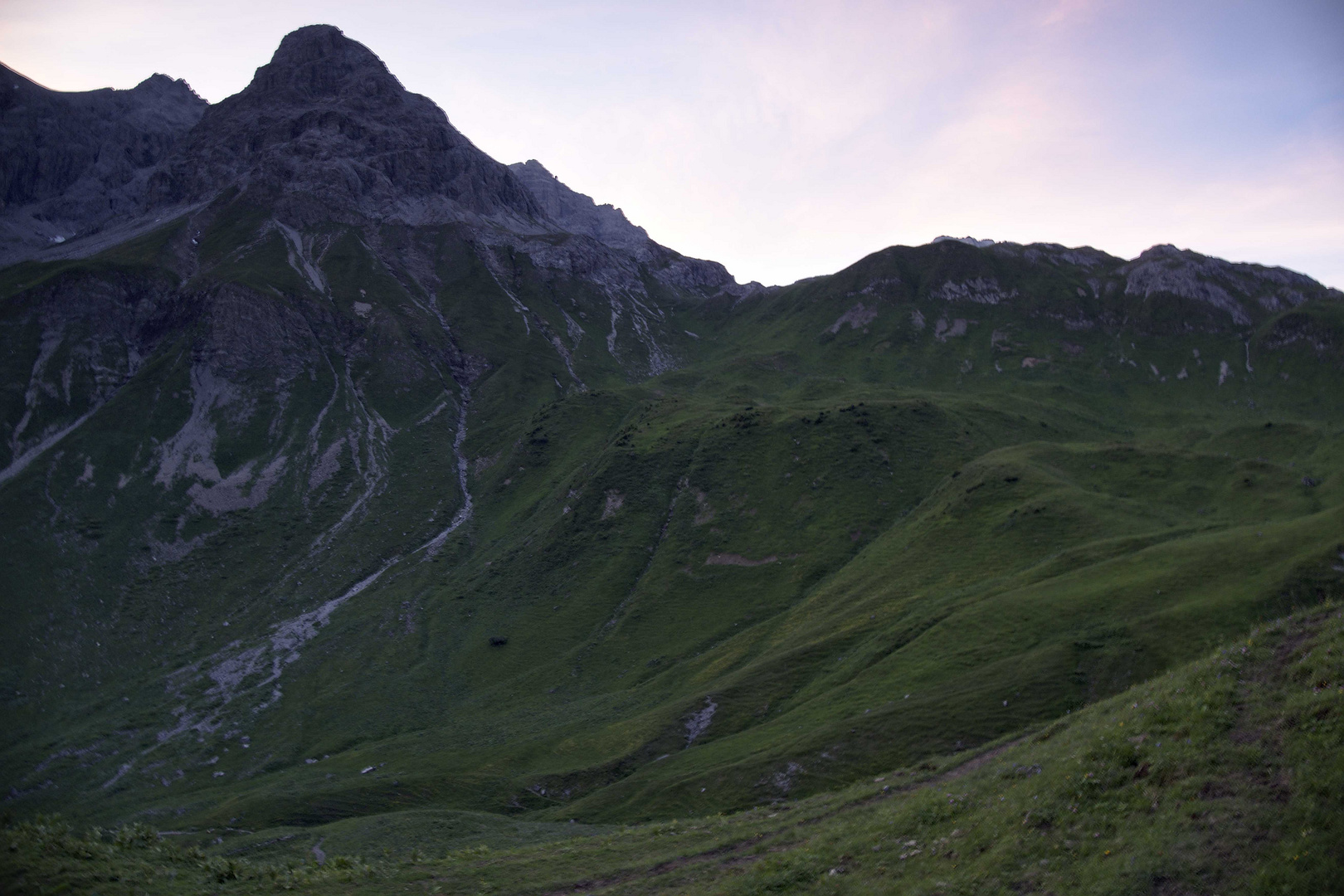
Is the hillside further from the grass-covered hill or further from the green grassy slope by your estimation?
the grass-covered hill

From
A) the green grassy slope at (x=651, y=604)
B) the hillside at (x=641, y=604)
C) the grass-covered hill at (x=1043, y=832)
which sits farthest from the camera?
the green grassy slope at (x=651, y=604)

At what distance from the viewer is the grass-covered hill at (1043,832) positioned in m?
20.6

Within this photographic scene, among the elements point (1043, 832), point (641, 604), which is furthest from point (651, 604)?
point (1043, 832)

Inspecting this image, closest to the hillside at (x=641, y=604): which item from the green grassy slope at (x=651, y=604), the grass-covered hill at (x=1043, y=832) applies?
the green grassy slope at (x=651, y=604)

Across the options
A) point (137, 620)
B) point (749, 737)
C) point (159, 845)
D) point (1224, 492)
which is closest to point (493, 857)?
point (159, 845)

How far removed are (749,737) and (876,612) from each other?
93.0ft

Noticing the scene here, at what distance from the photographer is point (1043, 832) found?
24359 millimetres

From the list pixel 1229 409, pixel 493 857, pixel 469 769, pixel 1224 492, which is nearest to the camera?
pixel 493 857

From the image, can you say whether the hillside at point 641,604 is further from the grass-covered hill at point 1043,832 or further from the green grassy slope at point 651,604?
the grass-covered hill at point 1043,832

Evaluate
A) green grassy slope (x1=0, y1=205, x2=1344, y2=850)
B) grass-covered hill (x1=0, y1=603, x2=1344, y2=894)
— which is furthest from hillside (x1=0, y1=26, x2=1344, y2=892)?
grass-covered hill (x1=0, y1=603, x2=1344, y2=894)

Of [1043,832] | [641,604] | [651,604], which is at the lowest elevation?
[651,604]

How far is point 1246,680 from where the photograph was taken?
87.4 ft

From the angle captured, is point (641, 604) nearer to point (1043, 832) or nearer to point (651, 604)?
point (651, 604)

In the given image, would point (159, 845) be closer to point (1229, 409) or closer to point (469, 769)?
point (469, 769)
